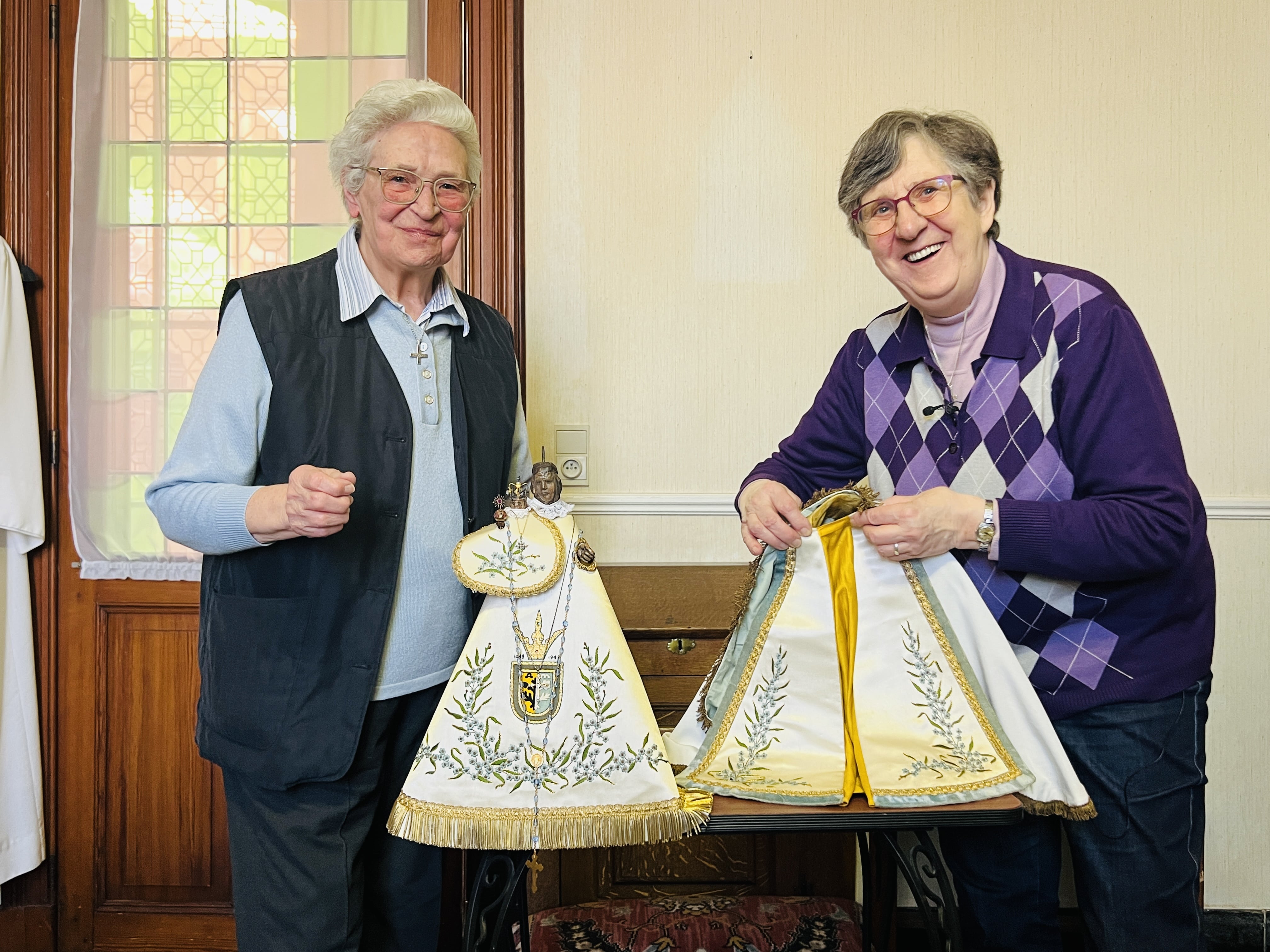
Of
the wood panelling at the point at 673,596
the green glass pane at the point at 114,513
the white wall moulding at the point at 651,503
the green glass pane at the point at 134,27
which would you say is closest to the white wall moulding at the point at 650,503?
the white wall moulding at the point at 651,503

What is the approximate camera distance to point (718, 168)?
2.52 m

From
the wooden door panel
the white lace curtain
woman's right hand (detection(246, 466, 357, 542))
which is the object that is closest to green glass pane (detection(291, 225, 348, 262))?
the white lace curtain

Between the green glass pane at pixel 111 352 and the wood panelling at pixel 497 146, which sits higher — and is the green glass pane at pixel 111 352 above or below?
below

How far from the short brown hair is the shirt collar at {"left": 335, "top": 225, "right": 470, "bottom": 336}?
62cm

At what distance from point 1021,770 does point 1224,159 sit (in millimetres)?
1911

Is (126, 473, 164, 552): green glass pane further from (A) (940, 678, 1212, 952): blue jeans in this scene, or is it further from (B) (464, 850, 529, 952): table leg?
(A) (940, 678, 1212, 952): blue jeans

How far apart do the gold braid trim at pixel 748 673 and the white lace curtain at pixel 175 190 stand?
5.38 ft

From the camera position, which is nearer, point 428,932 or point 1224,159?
point 428,932

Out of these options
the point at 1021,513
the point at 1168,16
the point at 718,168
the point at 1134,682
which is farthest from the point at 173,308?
the point at 1168,16

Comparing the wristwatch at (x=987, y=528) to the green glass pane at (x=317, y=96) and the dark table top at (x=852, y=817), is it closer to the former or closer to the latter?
the dark table top at (x=852, y=817)

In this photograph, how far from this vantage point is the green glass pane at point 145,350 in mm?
2486

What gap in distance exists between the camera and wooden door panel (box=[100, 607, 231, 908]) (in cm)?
249

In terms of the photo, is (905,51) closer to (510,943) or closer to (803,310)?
(803,310)

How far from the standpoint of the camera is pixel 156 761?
250 cm
